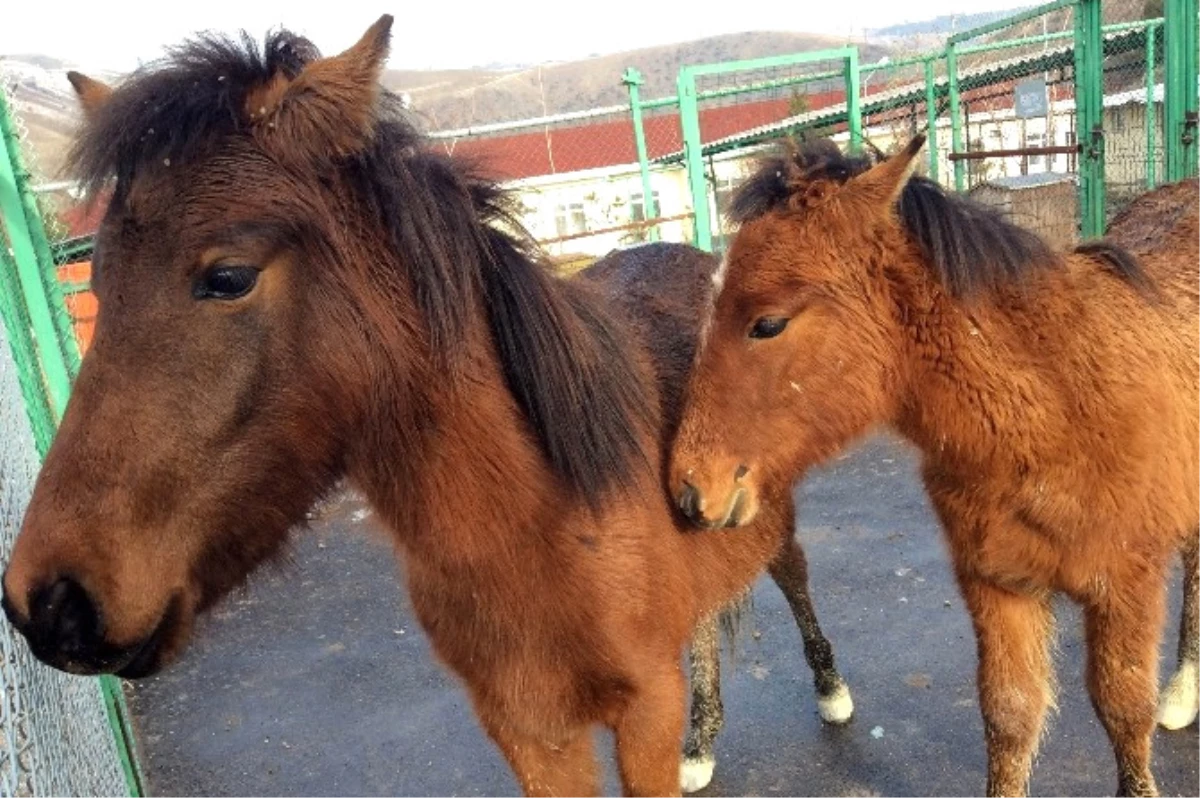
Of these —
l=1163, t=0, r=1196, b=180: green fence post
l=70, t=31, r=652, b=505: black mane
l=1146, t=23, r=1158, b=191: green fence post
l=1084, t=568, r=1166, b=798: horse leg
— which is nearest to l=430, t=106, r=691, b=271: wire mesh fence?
l=70, t=31, r=652, b=505: black mane

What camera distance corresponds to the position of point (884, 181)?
2602 millimetres

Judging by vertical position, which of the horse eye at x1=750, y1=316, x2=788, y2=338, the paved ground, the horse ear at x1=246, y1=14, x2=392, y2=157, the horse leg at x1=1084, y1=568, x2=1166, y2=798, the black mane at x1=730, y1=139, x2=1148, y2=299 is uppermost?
the horse ear at x1=246, y1=14, x2=392, y2=157

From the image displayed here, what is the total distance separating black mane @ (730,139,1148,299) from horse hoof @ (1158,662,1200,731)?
71.5 inches

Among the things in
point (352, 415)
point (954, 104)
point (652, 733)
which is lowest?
point (652, 733)

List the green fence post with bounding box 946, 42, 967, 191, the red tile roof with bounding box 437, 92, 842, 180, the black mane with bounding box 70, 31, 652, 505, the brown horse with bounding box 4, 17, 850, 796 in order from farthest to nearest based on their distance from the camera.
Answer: the red tile roof with bounding box 437, 92, 842, 180 → the green fence post with bounding box 946, 42, 967, 191 → the black mane with bounding box 70, 31, 652, 505 → the brown horse with bounding box 4, 17, 850, 796

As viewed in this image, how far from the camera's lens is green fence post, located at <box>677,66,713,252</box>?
350 inches

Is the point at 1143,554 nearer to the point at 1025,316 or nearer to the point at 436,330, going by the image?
the point at 1025,316

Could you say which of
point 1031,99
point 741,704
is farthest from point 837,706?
point 1031,99

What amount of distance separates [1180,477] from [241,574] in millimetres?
2582

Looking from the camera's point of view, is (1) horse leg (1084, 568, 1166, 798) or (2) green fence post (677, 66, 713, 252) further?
(2) green fence post (677, 66, 713, 252)

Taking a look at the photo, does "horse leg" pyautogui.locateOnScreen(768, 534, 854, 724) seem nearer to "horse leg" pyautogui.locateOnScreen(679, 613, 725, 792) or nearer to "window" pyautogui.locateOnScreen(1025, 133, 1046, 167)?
"horse leg" pyautogui.locateOnScreen(679, 613, 725, 792)

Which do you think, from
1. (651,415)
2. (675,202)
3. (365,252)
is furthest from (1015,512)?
(675,202)

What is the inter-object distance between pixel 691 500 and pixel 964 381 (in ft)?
2.91

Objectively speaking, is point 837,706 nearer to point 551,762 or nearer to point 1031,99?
point 551,762
